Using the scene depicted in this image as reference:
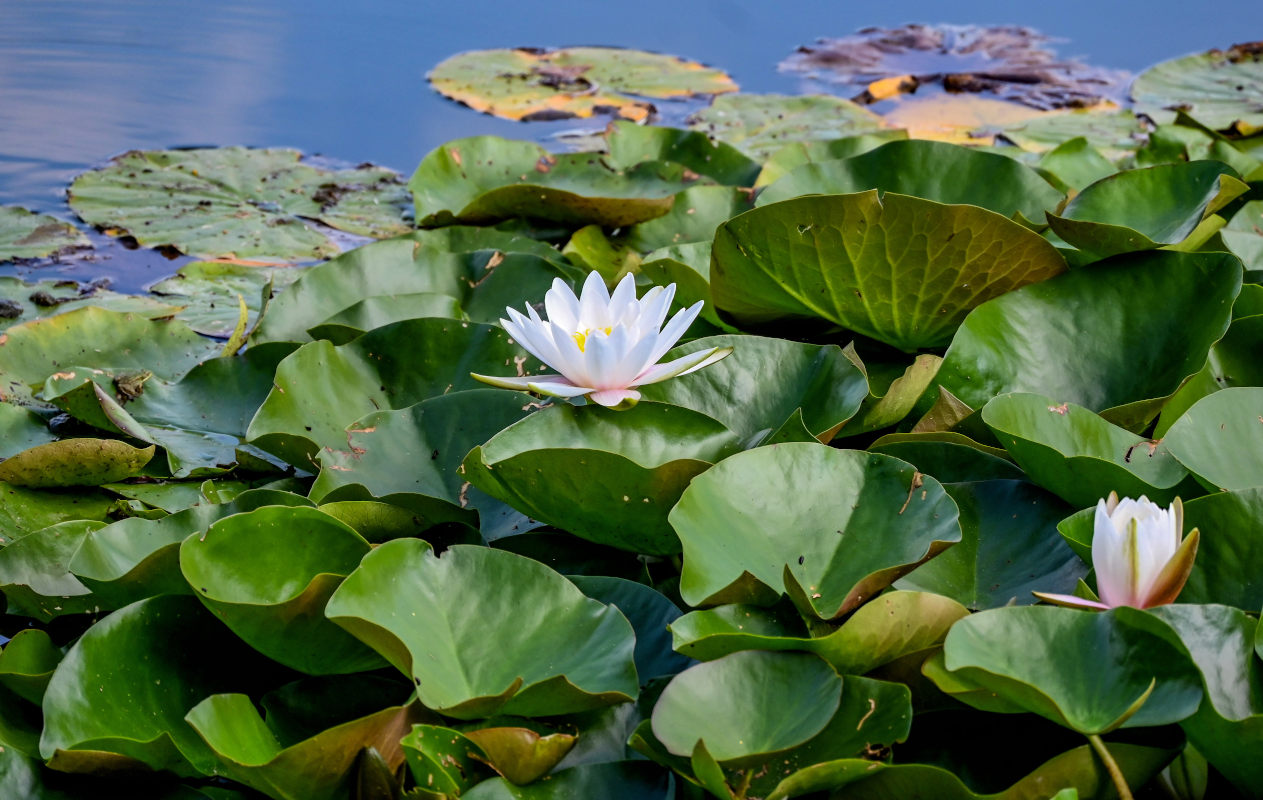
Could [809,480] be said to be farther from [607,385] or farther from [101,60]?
[101,60]

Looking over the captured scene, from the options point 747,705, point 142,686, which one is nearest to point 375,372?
point 142,686

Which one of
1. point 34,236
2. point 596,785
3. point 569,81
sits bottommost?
point 34,236

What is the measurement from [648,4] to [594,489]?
15.9 feet

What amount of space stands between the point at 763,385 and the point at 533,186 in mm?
1209

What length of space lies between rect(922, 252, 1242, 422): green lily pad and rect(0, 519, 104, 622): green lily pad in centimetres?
110

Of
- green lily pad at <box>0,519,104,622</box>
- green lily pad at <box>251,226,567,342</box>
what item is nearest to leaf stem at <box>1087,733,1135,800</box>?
green lily pad at <box>0,519,104,622</box>

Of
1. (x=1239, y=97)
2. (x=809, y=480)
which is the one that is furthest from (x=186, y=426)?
(x=1239, y=97)

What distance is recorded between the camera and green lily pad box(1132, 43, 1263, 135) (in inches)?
160

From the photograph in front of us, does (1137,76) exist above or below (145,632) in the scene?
above

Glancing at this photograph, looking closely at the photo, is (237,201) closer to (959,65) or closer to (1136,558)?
(1136,558)

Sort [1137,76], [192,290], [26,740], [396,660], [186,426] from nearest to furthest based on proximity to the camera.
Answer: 1. [396,660]
2. [26,740]
3. [186,426]
4. [192,290]
5. [1137,76]

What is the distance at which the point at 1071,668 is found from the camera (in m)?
0.87

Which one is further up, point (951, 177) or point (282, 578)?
point (951, 177)

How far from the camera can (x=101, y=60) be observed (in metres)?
4.22
